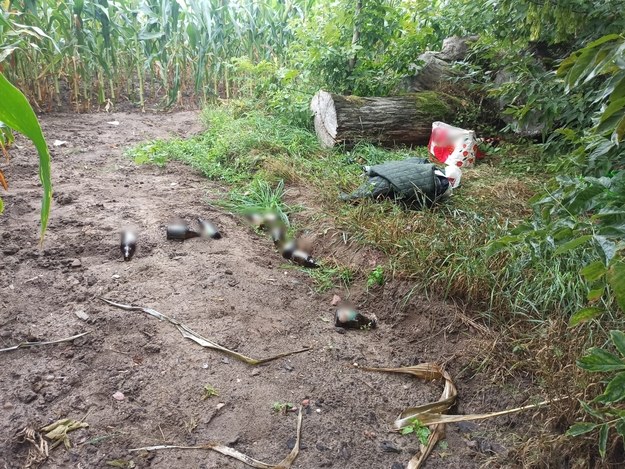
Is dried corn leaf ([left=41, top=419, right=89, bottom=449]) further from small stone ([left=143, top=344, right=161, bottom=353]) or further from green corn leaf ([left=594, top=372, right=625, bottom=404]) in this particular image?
green corn leaf ([left=594, top=372, right=625, bottom=404])

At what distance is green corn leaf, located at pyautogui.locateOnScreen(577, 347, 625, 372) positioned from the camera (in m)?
0.83

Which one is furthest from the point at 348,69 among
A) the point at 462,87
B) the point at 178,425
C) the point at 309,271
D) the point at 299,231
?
the point at 178,425

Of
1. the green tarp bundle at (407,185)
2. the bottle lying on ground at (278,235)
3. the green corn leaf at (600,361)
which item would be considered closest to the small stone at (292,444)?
the green corn leaf at (600,361)

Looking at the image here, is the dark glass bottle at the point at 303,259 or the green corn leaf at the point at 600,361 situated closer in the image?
the green corn leaf at the point at 600,361

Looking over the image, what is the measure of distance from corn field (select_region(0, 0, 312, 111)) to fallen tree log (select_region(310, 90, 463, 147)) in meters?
1.59

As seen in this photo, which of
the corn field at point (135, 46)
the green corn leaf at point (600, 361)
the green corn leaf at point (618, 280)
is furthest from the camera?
the corn field at point (135, 46)

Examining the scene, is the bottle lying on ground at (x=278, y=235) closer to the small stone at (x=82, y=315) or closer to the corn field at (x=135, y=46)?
the small stone at (x=82, y=315)

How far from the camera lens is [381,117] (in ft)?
13.8

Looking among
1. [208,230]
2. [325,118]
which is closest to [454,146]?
[325,118]

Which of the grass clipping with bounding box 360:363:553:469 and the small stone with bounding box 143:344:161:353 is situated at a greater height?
the small stone with bounding box 143:344:161:353

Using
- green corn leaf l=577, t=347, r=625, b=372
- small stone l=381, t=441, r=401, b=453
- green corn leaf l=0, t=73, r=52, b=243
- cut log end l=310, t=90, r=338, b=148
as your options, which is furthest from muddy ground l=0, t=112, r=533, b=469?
cut log end l=310, t=90, r=338, b=148

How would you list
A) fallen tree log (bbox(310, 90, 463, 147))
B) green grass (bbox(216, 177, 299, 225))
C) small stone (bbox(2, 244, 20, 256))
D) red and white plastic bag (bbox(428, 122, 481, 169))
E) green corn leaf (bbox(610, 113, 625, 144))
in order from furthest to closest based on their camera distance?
fallen tree log (bbox(310, 90, 463, 147)), red and white plastic bag (bbox(428, 122, 481, 169)), green grass (bbox(216, 177, 299, 225)), small stone (bbox(2, 244, 20, 256)), green corn leaf (bbox(610, 113, 625, 144))

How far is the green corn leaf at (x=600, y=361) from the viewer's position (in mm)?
832

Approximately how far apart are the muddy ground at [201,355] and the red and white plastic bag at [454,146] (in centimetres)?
183
